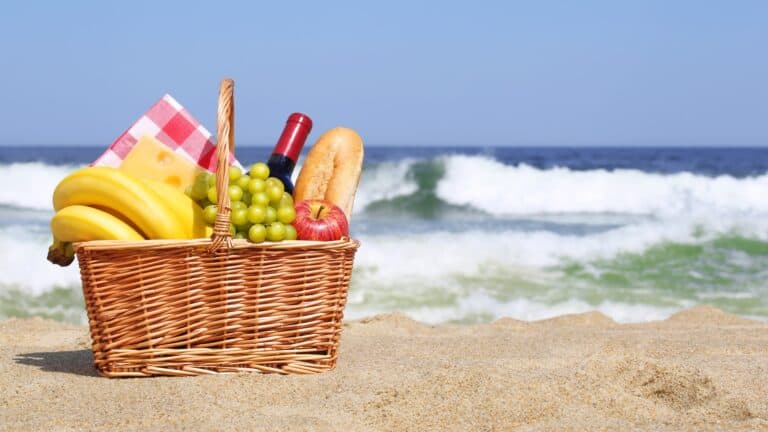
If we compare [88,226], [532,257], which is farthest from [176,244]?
[532,257]

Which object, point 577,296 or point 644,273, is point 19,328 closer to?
point 577,296

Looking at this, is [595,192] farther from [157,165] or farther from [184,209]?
[184,209]

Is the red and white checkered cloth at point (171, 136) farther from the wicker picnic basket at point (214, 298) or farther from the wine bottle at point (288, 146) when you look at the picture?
the wicker picnic basket at point (214, 298)

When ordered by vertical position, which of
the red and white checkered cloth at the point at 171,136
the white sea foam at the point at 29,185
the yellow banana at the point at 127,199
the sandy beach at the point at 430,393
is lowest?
the white sea foam at the point at 29,185

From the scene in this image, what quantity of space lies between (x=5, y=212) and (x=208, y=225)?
39.7 feet

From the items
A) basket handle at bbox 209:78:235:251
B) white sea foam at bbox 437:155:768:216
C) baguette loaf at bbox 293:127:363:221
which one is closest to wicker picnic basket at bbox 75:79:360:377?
basket handle at bbox 209:78:235:251

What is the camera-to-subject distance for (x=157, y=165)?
121 inches

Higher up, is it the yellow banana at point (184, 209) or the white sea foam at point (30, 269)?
the yellow banana at point (184, 209)

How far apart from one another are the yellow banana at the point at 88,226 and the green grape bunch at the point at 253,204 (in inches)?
10.1

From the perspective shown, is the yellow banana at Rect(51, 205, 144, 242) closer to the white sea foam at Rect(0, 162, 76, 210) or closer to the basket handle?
the basket handle

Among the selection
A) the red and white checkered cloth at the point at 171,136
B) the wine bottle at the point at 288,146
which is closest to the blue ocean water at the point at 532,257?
the wine bottle at the point at 288,146

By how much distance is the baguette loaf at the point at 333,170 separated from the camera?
3297 mm

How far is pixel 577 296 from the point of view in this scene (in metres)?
6.22

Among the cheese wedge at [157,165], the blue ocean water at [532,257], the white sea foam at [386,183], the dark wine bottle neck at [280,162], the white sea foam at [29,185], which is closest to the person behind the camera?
the cheese wedge at [157,165]
